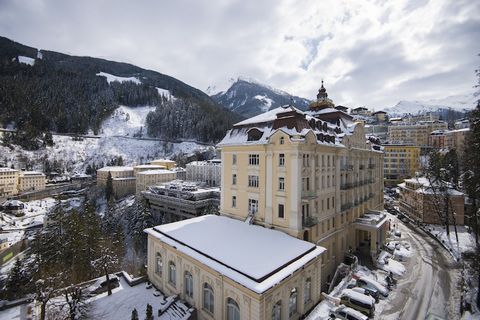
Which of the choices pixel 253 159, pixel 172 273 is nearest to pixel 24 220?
pixel 172 273

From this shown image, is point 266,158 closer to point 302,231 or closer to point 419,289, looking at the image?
point 302,231

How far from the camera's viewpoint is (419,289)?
26281 millimetres

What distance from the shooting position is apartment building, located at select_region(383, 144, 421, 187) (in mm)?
96062

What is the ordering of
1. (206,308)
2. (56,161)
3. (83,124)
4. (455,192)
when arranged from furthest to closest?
(83,124) → (56,161) → (455,192) → (206,308)

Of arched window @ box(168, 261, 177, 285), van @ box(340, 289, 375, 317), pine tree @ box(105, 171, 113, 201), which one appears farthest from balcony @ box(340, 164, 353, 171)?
pine tree @ box(105, 171, 113, 201)

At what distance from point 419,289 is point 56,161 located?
181678 mm

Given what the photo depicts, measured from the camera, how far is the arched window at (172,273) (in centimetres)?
2256

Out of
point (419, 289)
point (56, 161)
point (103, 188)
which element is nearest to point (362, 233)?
point (419, 289)

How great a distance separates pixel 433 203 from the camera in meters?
49.5

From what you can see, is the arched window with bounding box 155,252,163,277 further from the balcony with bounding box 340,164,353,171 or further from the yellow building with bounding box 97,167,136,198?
the yellow building with bounding box 97,167,136,198

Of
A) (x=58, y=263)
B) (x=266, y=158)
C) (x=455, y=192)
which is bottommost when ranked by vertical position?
(x=58, y=263)

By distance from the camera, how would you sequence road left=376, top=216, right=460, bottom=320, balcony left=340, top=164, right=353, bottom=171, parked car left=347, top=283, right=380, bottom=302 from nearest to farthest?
road left=376, top=216, right=460, bottom=320 → parked car left=347, top=283, right=380, bottom=302 → balcony left=340, top=164, right=353, bottom=171

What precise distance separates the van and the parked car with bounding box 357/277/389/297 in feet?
11.8

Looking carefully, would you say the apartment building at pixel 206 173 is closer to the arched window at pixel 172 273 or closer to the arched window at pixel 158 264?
the arched window at pixel 158 264
